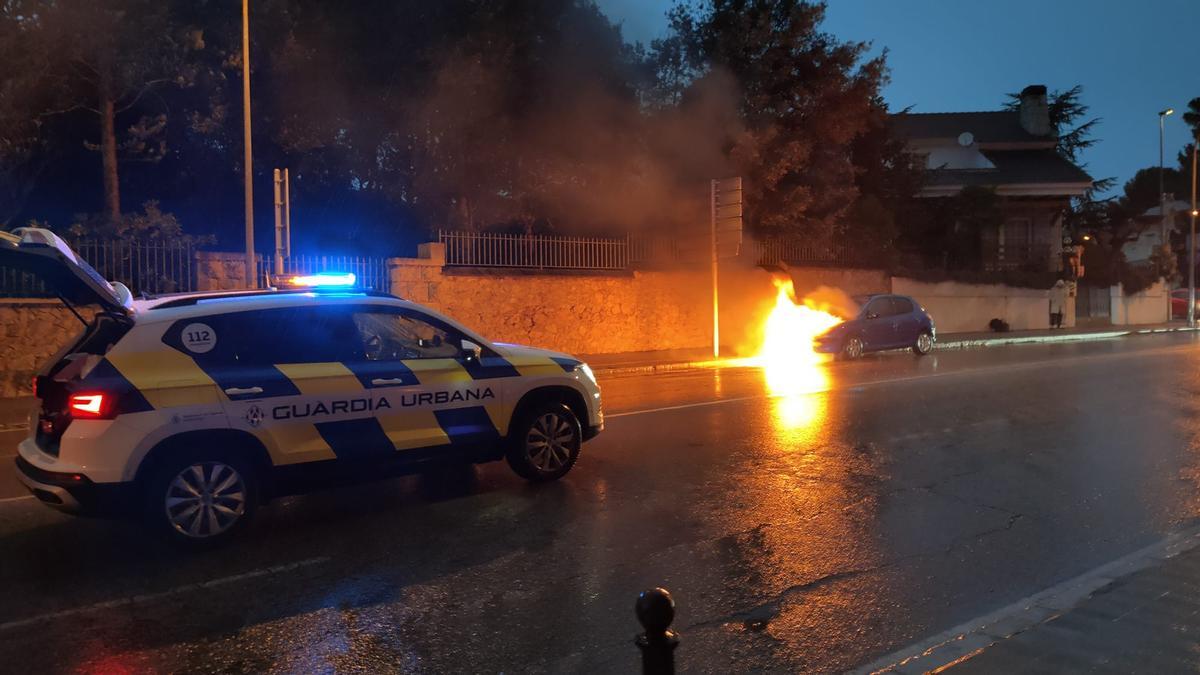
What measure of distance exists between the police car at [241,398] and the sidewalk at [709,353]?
9.63m

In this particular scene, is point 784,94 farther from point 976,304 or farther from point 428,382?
point 428,382

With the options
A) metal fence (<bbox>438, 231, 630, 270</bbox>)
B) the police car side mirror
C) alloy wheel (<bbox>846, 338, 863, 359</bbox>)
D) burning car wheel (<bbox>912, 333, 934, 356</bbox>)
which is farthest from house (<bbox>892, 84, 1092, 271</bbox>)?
the police car side mirror

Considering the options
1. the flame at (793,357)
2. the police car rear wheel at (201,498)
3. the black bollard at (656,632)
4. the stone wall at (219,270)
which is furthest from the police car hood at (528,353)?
the stone wall at (219,270)

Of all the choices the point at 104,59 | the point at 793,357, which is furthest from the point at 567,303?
the point at 104,59

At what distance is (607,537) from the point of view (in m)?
5.20

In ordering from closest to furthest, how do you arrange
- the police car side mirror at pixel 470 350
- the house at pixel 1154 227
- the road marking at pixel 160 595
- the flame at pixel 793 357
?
the road marking at pixel 160 595, the police car side mirror at pixel 470 350, the flame at pixel 793 357, the house at pixel 1154 227

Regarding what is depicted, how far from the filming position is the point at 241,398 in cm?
501

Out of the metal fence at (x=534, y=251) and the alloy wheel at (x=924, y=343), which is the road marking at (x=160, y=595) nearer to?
the metal fence at (x=534, y=251)

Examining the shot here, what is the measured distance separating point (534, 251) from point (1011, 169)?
27.4 meters

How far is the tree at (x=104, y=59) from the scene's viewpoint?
13.0m

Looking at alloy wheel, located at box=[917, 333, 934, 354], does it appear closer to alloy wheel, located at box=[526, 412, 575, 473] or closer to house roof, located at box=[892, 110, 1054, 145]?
alloy wheel, located at box=[526, 412, 575, 473]

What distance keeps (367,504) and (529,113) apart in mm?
13352

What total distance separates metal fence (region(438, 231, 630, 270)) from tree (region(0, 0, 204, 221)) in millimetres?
5670

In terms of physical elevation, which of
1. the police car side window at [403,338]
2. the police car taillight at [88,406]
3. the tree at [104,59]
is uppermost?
the tree at [104,59]
